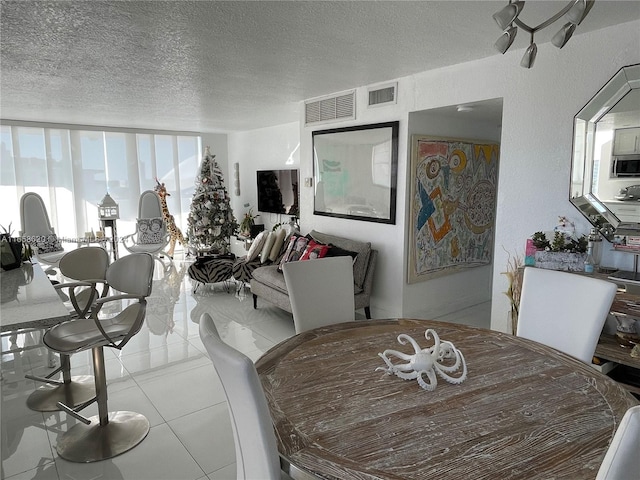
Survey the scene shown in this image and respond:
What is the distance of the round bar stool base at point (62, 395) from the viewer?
2865 mm

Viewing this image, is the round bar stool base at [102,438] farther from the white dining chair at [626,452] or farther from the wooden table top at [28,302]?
the white dining chair at [626,452]

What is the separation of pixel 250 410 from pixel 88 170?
25.6 feet

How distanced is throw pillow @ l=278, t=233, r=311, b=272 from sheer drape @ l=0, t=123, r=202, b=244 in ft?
14.7

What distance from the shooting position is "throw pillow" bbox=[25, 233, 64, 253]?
6.01 meters

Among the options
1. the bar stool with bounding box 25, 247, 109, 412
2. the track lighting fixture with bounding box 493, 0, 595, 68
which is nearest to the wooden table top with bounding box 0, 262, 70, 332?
the bar stool with bounding box 25, 247, 109, 412

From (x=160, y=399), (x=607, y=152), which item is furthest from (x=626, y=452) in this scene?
(x=160, y=399)

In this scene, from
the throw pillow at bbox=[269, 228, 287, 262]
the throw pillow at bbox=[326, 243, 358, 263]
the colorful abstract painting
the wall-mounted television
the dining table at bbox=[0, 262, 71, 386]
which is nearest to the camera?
the dining table at bbox=[0, 262, 71, 386]

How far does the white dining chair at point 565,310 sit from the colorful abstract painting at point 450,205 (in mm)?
2040

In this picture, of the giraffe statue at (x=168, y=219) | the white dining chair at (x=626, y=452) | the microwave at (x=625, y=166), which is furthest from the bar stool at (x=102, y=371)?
the giraffe statue at (x=168, y=219)

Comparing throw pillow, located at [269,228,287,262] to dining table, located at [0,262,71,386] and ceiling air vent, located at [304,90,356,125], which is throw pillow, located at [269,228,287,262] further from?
dining table, located at [0,262,71,386]

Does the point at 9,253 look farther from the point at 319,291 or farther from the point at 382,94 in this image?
the point at 382,94

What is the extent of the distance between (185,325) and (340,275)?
2535 millimetres

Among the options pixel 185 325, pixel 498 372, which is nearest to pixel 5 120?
pixel 185 325

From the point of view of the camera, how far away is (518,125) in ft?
10.6
